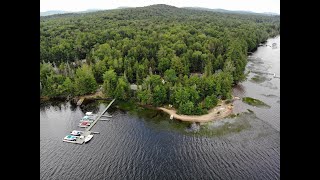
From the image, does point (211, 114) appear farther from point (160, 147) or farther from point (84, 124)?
point (84, 124)

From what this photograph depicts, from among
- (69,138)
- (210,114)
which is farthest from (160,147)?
(210,114)

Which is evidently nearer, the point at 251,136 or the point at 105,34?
the point at 251,136

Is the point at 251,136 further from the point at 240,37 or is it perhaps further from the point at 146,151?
the point at 240,37

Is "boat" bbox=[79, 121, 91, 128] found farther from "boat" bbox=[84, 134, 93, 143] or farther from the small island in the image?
the small island

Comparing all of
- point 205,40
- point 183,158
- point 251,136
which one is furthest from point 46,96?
point 205,40

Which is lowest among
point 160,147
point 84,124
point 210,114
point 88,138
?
point 160,147

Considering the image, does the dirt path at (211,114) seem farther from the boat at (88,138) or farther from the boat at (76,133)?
the boat at (76,133)

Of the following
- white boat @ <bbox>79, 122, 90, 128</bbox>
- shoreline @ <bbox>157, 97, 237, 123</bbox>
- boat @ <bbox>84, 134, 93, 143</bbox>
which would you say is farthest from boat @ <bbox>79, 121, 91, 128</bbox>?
shoreline @ <bbox>157, 97, 237, 123</bbox>
